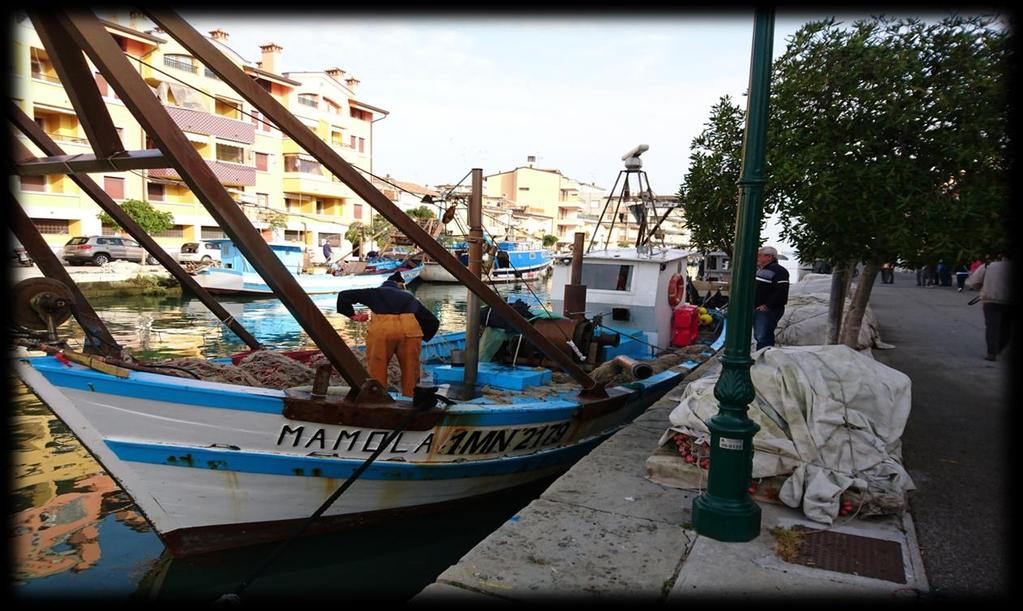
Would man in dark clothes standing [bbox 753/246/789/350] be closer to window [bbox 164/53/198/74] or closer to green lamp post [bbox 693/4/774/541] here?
green lamp post [bbox 693/4/774/541]

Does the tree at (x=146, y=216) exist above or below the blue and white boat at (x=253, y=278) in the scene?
above

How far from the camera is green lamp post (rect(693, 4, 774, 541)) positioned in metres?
3.77

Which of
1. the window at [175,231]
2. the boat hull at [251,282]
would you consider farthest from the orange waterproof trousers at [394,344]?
the window at [175,231]

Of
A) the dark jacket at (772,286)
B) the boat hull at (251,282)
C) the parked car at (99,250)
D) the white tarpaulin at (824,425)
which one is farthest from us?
the parked car at (99,250)

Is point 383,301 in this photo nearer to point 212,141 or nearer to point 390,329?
point 390,329

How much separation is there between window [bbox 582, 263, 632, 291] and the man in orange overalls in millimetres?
4422

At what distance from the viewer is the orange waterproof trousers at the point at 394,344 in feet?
19.7

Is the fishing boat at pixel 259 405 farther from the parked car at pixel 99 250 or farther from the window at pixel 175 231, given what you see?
the window at pixel 175 231

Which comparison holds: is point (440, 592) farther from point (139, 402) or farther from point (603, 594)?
point (139, 402)

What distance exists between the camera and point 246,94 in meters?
4.39

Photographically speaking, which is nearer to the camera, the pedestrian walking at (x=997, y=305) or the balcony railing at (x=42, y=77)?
the pedestrian walking at (x=997, y=305)

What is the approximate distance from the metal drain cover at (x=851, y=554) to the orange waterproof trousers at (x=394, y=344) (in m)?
3.60

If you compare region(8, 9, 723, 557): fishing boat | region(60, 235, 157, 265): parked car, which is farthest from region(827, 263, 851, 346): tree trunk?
region(60, 235, 157, 265): parked car

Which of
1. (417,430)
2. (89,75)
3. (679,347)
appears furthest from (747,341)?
(679,347)
